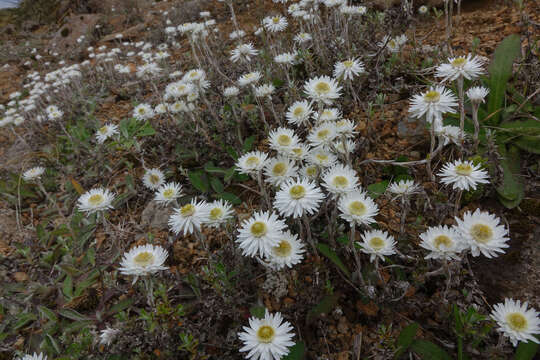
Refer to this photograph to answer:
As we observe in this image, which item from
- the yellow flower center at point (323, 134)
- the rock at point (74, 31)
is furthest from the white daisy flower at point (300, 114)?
the rock at point (74, 31)

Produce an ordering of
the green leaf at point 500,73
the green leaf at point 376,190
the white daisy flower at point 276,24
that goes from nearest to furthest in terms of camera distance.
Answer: the green leaf at point 376,190 < the green leaf at point 500,73 < the white daisy flower at point 276,24

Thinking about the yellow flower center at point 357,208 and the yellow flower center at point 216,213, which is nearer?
the yellow flower center at point 357,208

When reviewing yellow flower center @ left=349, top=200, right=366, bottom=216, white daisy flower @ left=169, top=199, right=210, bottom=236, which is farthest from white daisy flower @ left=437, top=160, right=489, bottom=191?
white daisy flower @ left=169, top=199, right=210, bottom=236

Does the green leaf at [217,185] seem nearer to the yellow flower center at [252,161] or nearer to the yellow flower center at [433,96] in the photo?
the yellow flower center at [252,161]

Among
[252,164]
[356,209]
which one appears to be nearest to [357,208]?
[356,209]

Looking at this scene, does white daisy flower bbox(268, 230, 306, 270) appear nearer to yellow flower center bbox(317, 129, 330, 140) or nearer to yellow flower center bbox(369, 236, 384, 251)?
yellow flower center bbox(369, 236, 384, 251)

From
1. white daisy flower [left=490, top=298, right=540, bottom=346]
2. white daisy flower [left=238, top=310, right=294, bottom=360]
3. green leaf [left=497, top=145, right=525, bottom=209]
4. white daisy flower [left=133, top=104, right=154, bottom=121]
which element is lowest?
white daisy flower [left=238, top=310, right=294, bottom=360]
